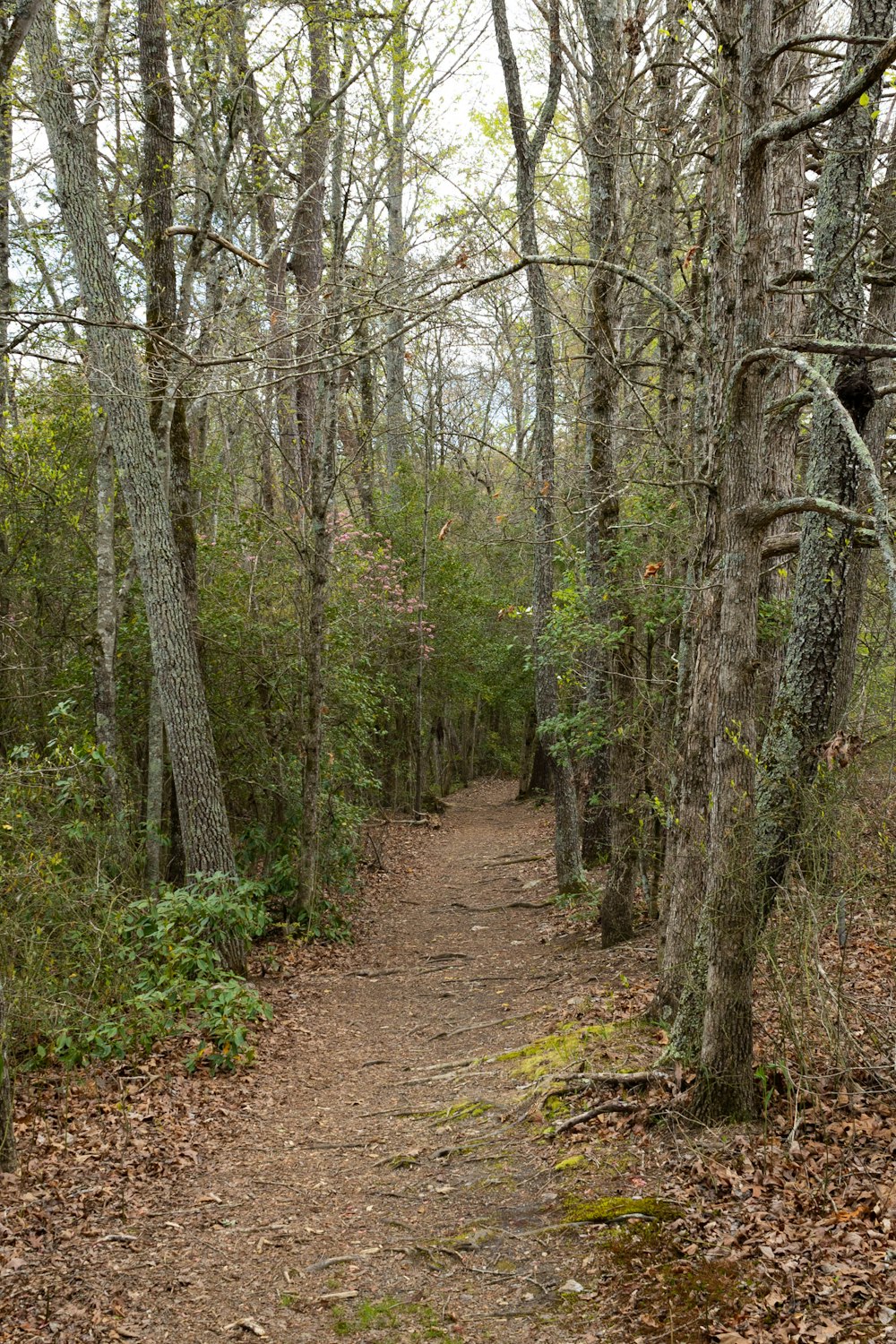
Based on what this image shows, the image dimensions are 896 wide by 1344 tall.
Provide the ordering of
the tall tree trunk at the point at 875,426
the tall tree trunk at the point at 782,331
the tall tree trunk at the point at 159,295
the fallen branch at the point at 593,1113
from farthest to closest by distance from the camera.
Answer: the tall tree trunk at the point at 159,295
the tall tree trunk at the point at 782,331
the tall tree trunk at the point at 875,426
the fallen branch at the point at 593,1113

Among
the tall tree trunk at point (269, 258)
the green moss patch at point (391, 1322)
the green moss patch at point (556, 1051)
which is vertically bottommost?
the green moss patch at point (391, 1322)

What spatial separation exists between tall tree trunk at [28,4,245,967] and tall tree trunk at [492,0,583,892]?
11.8 ft

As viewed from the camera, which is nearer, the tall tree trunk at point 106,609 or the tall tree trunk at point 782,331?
the tall tree trunk at point 782,331

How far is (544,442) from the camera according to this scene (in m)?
11.5

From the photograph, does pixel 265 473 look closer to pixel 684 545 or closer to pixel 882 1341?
pixel 684 545

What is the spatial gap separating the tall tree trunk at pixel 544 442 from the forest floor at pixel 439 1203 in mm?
3540

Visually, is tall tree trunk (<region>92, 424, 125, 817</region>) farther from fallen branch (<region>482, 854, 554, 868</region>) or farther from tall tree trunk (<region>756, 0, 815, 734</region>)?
fallen branch (<region>482, 854, 554, 868</region>)

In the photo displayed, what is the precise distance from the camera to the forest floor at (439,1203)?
12.2ft

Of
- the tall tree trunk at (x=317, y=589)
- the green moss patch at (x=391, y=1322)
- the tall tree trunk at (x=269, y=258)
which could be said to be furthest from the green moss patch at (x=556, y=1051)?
the tall tree trunk at (x=269, y=258)

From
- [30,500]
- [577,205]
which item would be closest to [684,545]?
[30,500]

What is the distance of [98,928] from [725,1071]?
14.8 feet

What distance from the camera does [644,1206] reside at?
14.2 feet

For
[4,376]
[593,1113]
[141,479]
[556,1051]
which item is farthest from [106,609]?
[593,1113]

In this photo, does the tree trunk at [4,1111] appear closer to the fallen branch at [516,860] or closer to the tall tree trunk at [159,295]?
the tall tree trunk at [159,295]
